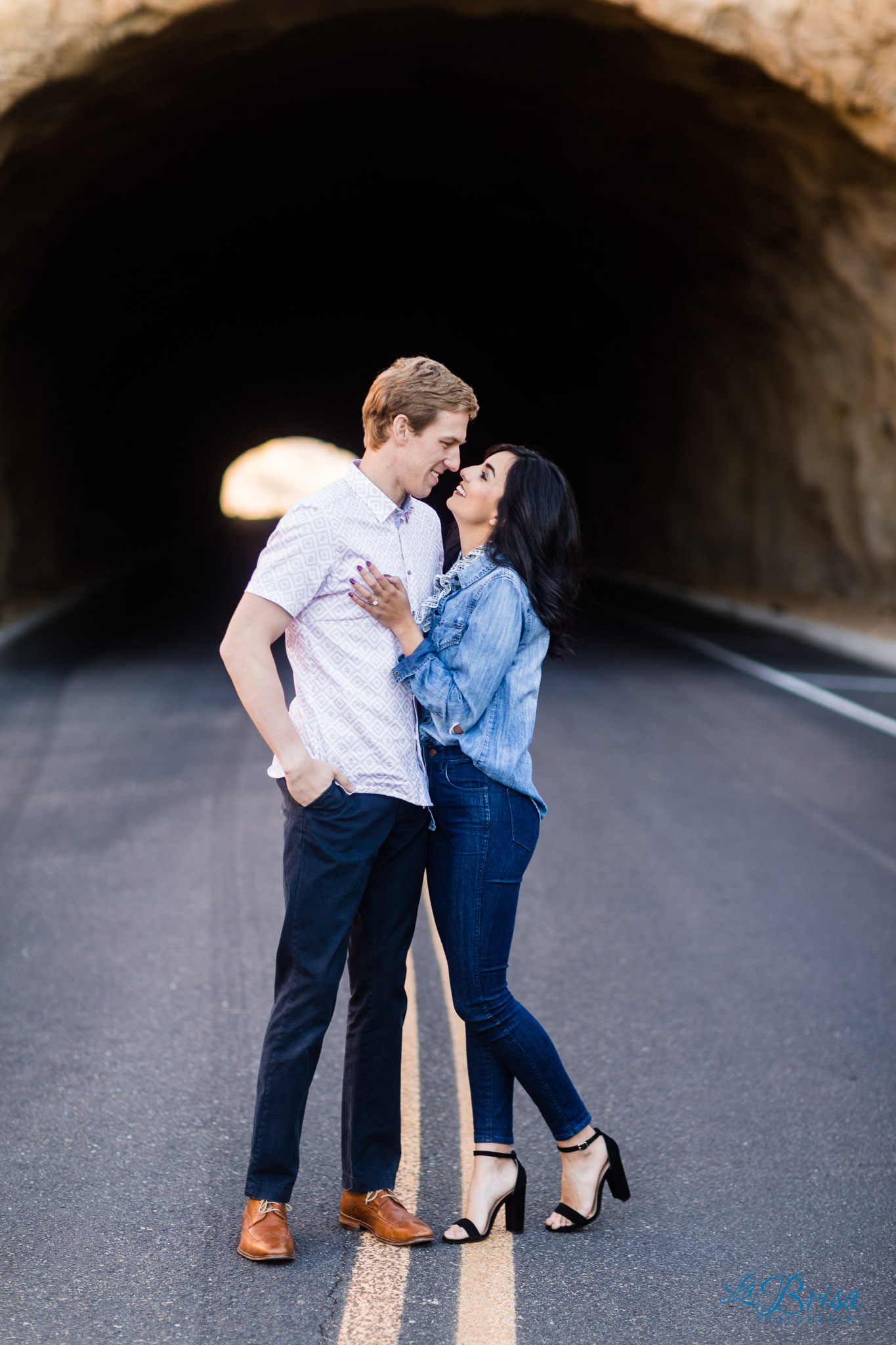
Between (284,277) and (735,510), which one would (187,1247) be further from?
(284,277)

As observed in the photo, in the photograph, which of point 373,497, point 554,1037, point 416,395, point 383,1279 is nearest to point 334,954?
point 383,1279

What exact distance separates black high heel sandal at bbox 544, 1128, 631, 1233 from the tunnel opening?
12177 mm

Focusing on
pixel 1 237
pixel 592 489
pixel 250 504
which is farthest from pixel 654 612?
pixel 250 504

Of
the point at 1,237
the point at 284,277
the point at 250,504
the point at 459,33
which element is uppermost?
the point at 459,33

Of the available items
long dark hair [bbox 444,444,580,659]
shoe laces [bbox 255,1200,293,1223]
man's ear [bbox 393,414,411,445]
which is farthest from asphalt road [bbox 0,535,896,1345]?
man's ear [bbox 393,414,411,445]

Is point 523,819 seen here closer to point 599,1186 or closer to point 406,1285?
point 599,1186

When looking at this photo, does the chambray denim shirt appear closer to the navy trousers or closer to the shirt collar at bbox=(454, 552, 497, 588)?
the shirt collar at bbox=(454, 552, 497, 588)

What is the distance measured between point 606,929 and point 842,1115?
1685 millimetres

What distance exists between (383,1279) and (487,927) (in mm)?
871

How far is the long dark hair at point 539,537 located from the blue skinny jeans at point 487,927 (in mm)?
459

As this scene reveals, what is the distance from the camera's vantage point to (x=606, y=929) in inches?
214

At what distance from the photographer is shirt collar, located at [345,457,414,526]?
121 inches

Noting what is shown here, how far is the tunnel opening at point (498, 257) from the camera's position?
46.7ft

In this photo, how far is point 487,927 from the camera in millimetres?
3109
